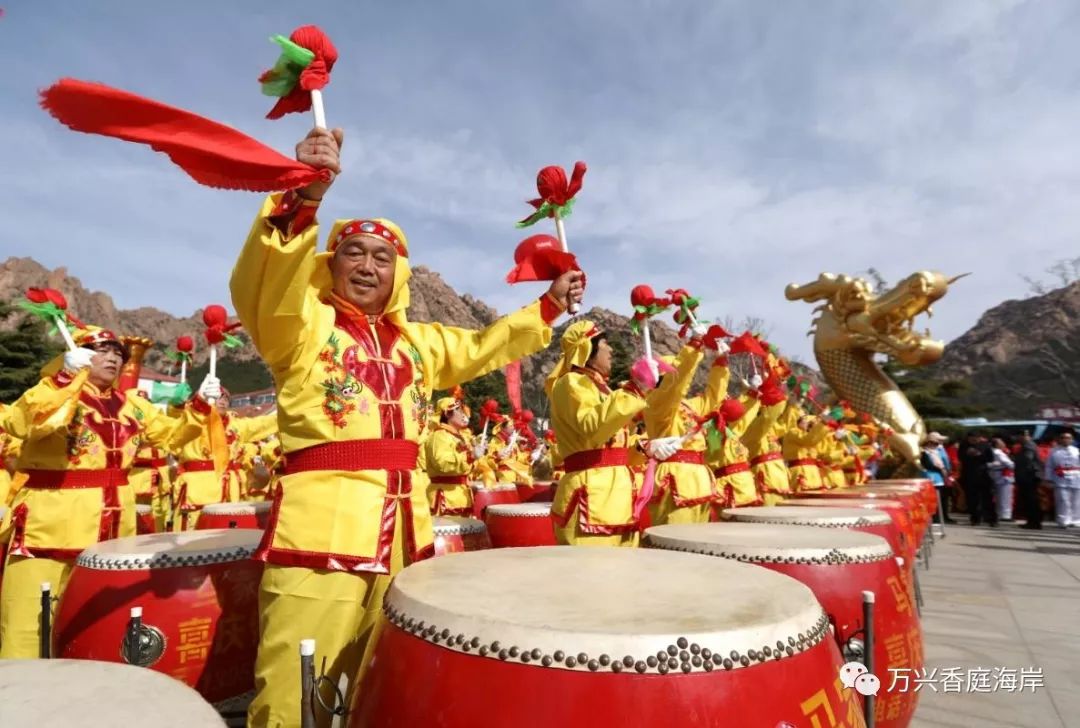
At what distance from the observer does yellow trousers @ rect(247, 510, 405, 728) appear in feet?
5.33

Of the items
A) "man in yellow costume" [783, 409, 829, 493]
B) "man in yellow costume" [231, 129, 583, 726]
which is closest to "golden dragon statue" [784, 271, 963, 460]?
"man in yellow costume" [783, 409, 829, 493]

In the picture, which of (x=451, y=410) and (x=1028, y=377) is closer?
(x=451, y=410)

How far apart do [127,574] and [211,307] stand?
4.45 ft

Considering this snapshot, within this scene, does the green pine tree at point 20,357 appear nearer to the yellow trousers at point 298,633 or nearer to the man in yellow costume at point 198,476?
the man in yellow costume at point 198,476

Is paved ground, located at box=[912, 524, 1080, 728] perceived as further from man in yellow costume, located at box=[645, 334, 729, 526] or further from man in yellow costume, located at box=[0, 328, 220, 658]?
man in yellow costume, located at box=[0, 328, 220, 658]

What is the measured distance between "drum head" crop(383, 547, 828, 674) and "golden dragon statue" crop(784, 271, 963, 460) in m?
13.4

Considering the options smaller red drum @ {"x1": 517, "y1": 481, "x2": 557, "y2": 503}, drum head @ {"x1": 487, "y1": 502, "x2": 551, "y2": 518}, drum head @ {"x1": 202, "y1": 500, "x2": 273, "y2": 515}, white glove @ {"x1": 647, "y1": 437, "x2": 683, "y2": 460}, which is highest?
white glove @ {"x1": 647, "y1": 437, "x2": 683, "y2": 460}

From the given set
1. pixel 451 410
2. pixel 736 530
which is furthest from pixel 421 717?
pixel 451 410

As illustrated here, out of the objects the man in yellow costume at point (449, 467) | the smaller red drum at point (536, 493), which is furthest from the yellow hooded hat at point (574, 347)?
the smaller red drum at point (536, 493)

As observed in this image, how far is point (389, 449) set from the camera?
1.86m

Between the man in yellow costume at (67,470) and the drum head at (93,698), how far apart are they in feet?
6.90

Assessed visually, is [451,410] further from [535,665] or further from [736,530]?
[535,665]

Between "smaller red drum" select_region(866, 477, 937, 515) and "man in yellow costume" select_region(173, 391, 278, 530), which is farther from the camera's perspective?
"smaller red drum" select_region(866, 477, 937, 515)

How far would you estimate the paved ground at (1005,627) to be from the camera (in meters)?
3.12
